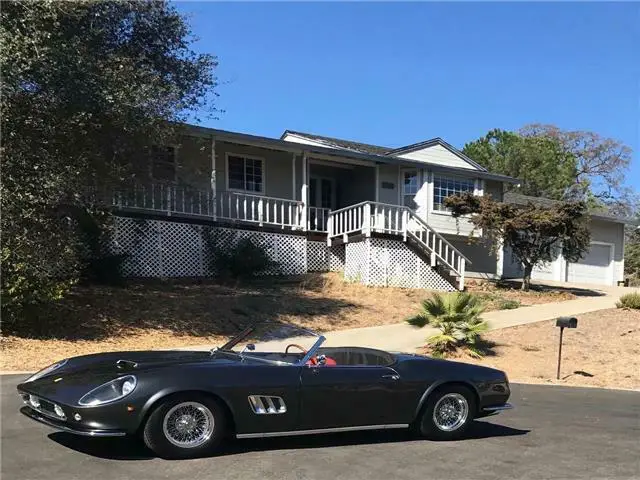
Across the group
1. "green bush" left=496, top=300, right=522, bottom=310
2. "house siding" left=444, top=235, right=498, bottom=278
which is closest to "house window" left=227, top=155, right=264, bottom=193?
"house siding" left=444, top=235, right=498, bottom=278

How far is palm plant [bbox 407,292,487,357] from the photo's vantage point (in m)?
13.0

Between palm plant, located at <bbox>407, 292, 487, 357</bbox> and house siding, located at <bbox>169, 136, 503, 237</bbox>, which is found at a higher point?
house siding, located at <bbox>169, 136, 503, 237</bbox>

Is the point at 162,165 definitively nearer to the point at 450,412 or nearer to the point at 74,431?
the point at 450,412

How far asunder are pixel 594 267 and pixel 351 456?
93.4 ft

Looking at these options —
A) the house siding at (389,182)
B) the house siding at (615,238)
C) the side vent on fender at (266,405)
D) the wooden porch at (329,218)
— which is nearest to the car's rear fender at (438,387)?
the side vent on fender at (266,405)

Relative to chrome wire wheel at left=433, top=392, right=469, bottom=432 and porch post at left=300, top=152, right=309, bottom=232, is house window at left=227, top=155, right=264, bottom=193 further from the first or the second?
chrome wire wheel at left=433, top=392, right=469, bottom=432

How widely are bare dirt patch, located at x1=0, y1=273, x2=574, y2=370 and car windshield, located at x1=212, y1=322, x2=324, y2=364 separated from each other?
5204 mm

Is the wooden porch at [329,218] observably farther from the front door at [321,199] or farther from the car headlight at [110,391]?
the car headlight at [110,391]

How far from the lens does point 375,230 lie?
20172 millimetres

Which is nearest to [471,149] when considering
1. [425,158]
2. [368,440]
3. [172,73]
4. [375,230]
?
[425,158]

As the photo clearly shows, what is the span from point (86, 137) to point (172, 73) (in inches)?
122

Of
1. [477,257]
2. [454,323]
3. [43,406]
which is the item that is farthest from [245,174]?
[43,406]

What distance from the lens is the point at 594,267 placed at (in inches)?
1216

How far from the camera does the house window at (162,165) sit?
14.3m
